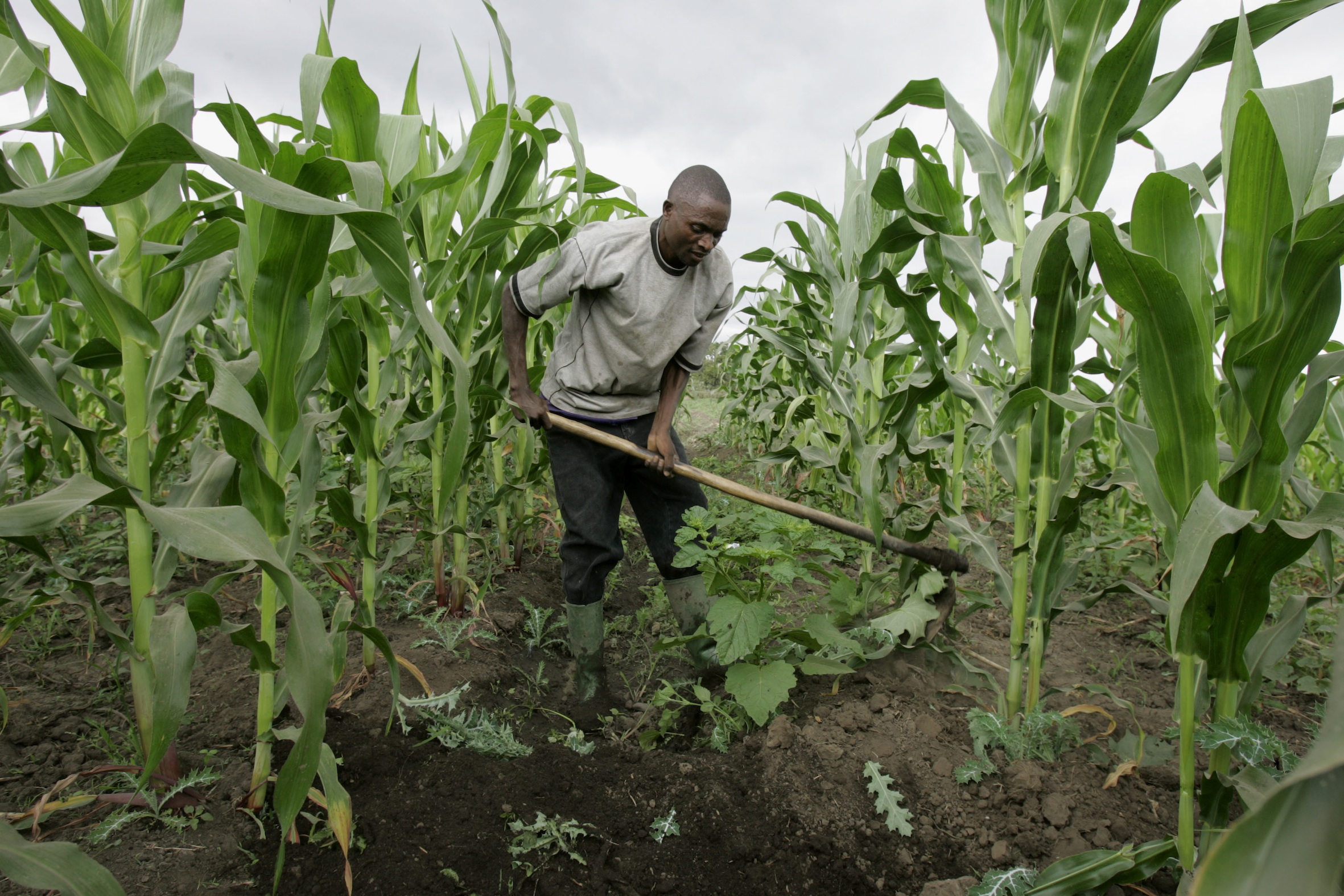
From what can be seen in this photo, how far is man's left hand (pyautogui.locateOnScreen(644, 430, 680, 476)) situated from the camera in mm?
2682

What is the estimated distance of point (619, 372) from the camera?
269 centimetres

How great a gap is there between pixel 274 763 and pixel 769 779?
1359 mm

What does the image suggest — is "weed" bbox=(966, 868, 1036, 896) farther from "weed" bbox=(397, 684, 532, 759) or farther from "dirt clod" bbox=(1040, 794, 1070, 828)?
"weed" bbox=(397, 684, 532, 759)

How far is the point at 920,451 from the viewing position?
2.74 meters

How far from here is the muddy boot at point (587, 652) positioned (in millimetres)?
2688

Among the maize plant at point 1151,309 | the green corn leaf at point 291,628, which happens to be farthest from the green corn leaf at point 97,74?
the maize plant at point 1151,309

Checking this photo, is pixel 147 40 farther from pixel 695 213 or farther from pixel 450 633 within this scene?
pixel 450 633

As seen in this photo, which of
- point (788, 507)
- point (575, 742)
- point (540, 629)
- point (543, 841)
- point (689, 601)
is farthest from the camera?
point (540, 629)

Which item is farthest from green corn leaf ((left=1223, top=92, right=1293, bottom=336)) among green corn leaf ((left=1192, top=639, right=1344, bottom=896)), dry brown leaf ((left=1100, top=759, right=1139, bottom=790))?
dry brown leaf ((left=1100, top=759, right=1139, bottom=790))

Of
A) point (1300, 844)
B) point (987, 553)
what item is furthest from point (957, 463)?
point (1300, 844)

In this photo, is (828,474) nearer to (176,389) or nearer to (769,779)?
(769,779)

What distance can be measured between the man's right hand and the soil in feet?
3.23

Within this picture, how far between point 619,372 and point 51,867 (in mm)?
2056

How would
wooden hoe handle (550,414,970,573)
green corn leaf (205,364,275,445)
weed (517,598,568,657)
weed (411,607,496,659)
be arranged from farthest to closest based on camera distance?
weed (517,598,568,657), weed (411,607,496,659), wooden hoe handle (550,414,970,573), green corn leaf (205,364,275,445)
